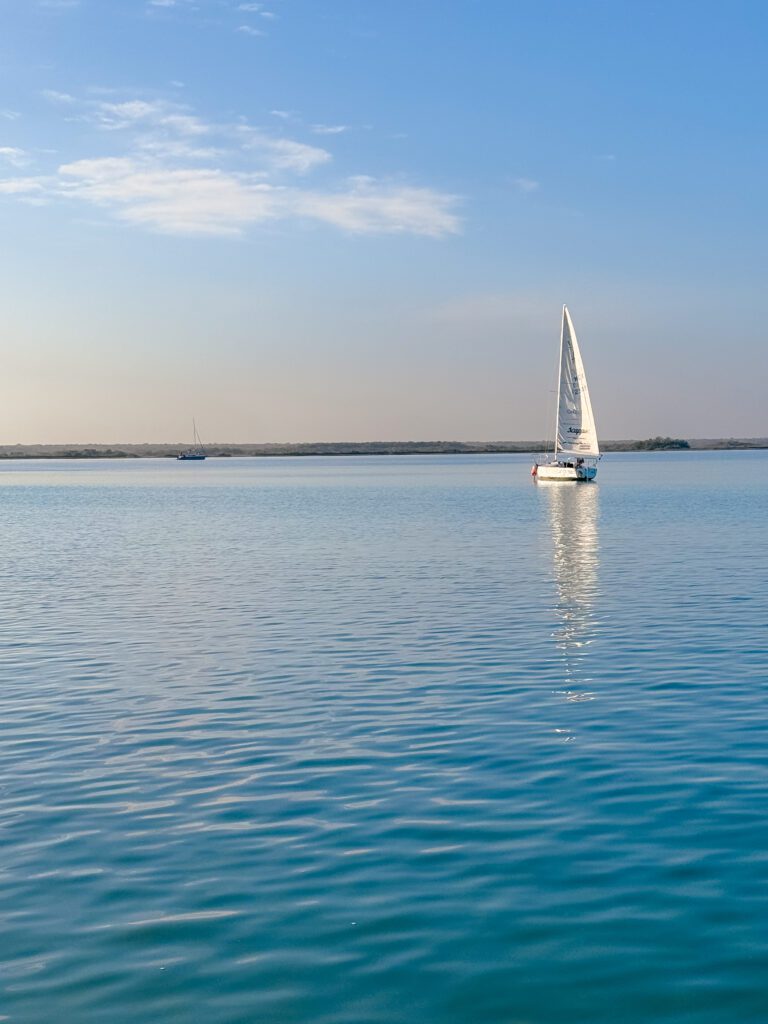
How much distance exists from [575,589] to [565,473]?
93.4m

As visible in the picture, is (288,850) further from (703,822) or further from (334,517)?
(334,517)

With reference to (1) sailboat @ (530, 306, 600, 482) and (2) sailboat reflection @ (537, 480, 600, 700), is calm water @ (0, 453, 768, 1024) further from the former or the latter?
(1) sailboat @ (530, 306, 600, 482)

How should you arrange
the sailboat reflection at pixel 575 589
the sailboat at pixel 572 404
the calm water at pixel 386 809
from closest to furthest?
the calm water at pixel 386 809 → the sailboat reflection at pixel 575 589 → the sailboat at pixel 572 404

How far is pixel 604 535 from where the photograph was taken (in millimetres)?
63250

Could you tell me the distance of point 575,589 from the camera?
3891cm

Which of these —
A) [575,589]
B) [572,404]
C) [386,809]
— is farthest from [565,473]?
[386,809]

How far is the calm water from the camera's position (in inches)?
400

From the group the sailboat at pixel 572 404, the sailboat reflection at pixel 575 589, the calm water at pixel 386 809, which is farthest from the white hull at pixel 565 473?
the calm water at pixel 386 809

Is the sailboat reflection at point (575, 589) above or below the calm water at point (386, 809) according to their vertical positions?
below

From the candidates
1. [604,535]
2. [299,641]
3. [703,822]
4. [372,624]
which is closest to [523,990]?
[703,822]

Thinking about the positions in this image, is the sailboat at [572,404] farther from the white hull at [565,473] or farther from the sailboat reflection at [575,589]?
the sailboat reflection at [575,589]

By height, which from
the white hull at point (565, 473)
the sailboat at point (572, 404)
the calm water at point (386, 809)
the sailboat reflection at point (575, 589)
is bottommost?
the sailboat reflection at point (575, 589)

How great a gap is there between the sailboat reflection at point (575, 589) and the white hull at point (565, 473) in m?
41.5

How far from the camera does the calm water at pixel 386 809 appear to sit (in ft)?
33.3
